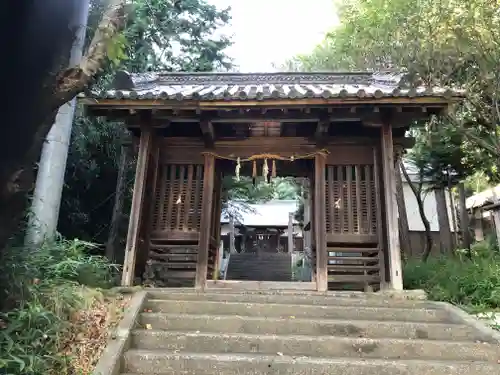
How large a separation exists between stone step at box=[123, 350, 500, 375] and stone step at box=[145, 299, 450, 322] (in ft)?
3.22

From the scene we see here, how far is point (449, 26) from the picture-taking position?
9.42 m

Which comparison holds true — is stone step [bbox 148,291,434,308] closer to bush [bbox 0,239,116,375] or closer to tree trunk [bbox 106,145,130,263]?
bush [bbox 0,239,116,375]

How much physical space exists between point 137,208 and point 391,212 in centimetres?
398

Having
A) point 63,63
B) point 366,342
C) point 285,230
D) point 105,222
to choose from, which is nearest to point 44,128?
point 63,63

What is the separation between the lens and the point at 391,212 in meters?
6.40

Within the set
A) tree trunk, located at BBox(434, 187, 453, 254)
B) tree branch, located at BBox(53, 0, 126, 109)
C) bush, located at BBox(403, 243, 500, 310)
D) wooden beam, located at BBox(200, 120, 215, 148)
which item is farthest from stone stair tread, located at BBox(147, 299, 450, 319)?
tree trunk, located at BBox(434, 187, 453, 254)

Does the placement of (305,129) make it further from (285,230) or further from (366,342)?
(285,230)

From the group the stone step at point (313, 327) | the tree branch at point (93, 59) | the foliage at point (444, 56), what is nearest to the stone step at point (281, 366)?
the stone step at point (313, 327)

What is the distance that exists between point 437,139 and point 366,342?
8.76m

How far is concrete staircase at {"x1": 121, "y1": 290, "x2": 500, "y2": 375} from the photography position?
3.98 meters

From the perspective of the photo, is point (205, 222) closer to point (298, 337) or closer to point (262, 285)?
point (262, 285)

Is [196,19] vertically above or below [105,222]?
above

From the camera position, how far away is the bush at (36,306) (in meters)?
3.52

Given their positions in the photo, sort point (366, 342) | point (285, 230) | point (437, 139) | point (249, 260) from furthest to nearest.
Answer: point (285, 230) < point (249, 260) < point (437, 139) < point (366, 342)
